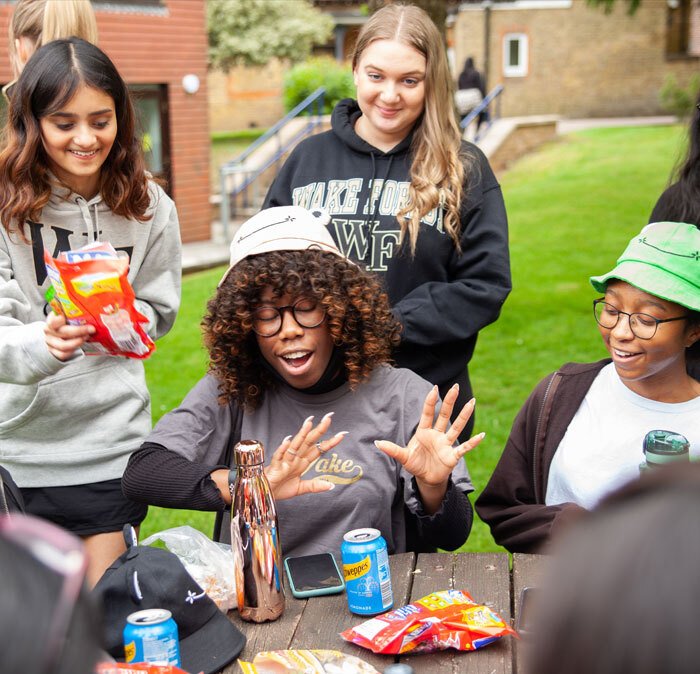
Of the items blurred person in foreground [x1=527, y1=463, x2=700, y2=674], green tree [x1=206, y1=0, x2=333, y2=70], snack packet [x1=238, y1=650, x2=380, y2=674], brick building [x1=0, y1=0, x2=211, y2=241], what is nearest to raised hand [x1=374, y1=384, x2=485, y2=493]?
snack packet [x1=238, y1=650, x2=380, y2=674]

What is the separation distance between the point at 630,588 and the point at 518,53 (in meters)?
30.5

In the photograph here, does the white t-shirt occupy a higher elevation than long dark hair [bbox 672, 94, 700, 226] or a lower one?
lower

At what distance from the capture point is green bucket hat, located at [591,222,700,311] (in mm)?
2533

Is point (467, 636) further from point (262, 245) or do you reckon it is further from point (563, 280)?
point (563, 280)

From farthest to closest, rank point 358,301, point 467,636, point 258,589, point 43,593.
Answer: point 358,301, point 258,589, point 467,636, point 43,593

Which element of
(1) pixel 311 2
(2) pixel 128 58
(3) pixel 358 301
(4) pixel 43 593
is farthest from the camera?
(1) pixel 311 2

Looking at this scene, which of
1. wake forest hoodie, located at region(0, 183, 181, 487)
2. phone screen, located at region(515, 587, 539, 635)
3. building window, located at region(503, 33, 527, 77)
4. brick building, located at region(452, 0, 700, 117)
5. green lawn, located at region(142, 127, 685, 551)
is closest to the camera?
phone screen, located at region(515, 587, 539, 635)

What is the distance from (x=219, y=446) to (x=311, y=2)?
32653mm

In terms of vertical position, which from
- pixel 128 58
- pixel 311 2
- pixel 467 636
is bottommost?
pixel 467 636

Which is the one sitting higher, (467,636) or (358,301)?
(358,301)

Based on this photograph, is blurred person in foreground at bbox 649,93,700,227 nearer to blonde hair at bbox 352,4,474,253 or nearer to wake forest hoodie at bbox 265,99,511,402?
wake forest hoodie at bbox 265,99,511,402

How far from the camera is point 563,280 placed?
360 inches

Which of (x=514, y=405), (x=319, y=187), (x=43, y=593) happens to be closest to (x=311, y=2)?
(x=514, y=405)

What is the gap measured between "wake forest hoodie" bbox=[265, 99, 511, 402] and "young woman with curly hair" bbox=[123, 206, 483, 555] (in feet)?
1.02
